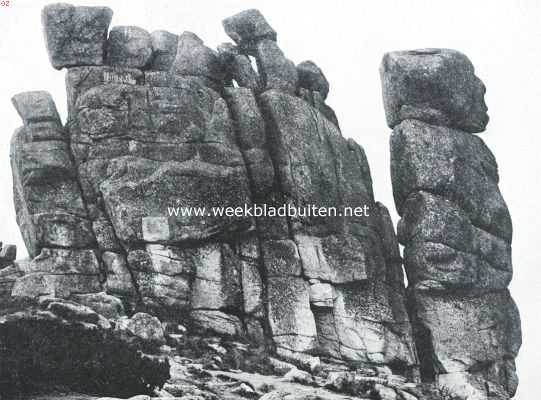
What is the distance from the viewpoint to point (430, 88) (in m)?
68.2

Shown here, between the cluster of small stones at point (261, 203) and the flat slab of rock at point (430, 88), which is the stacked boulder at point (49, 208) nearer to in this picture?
the cluster of small stones at point (261, 203)

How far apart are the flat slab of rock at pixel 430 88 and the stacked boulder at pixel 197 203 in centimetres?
602

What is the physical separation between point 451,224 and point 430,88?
9.95 meters

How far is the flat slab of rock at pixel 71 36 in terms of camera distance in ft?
208

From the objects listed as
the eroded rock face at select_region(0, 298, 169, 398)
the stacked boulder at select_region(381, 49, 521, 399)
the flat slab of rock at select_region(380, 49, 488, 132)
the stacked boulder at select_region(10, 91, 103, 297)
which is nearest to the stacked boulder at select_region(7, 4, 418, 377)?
the stacked boulder at select_region(10, 91, 103, 297)

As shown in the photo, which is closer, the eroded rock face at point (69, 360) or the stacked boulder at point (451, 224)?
the eroded rock face at point (69, 360)

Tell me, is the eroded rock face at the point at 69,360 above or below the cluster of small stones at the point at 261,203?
below

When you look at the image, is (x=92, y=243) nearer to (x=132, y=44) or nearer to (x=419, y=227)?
(x=132, y=44)

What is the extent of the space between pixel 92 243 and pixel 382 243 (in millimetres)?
18836

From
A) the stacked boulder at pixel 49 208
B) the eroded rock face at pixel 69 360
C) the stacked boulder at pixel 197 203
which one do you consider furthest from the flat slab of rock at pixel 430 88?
the eroded rock face at pixel 69 360

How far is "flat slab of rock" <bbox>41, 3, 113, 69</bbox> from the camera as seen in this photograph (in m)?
63.3

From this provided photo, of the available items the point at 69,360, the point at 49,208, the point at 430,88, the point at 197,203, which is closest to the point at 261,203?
the point at 197,203

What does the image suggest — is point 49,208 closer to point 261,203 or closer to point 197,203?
point 197,203

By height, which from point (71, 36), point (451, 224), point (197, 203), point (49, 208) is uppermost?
point (71, 36)
